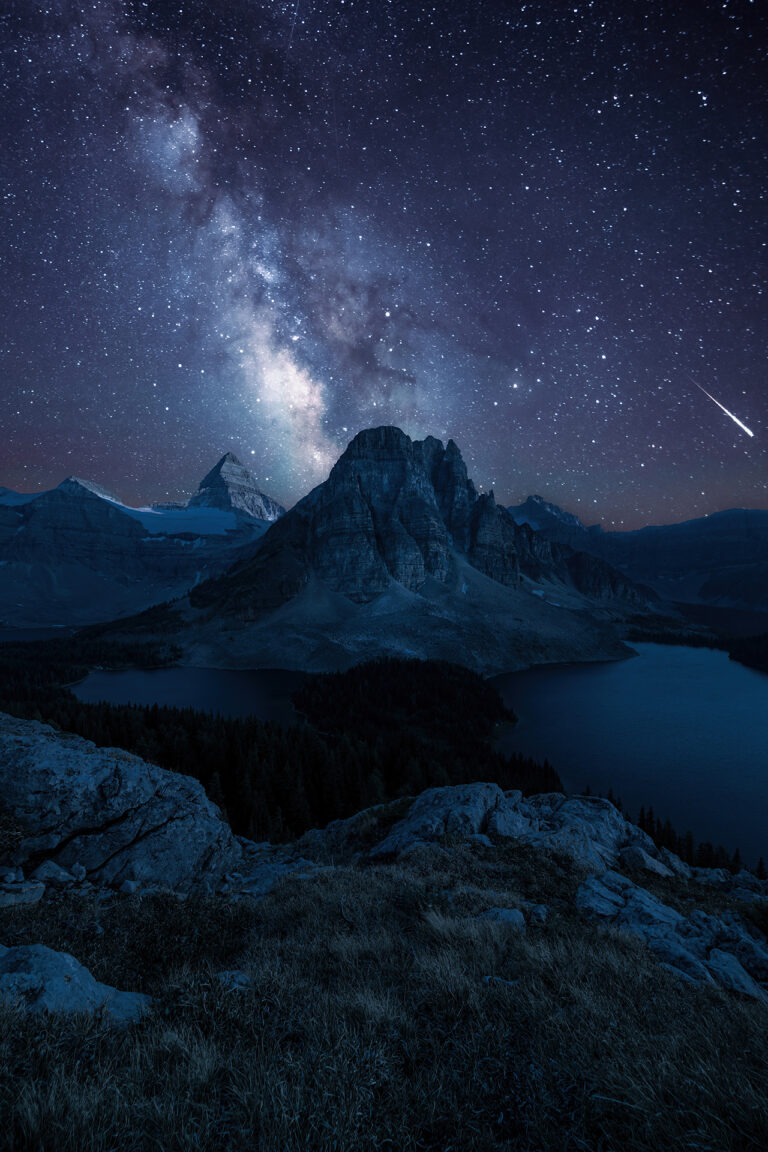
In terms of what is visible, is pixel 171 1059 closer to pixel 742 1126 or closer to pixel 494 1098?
pixel 494 1098

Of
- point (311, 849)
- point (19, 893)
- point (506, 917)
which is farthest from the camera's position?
point (311, 849)

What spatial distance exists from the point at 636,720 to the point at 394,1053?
9000 cm

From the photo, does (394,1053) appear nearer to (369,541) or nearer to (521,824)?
(521,824)

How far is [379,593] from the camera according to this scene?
502 feet

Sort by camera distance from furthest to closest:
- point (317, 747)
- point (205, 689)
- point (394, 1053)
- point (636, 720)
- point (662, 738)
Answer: point (205, 689), point (636, 720), point (662, 738), point (317, 747), point (394, 1053)

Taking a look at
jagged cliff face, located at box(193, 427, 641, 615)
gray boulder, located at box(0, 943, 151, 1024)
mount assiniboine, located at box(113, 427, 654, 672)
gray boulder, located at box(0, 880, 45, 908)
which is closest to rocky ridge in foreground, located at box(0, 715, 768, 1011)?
gray boulder, located at box(0, 880, 45, 908)

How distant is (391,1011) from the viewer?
479 cm

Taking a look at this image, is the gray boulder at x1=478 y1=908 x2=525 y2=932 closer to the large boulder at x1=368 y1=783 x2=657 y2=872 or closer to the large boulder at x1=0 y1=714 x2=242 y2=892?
the large boulder at x1=368 y1=783 x2=657 y2=872

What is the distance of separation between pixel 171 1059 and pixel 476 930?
528 centimetres

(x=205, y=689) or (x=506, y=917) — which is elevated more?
(x=506, y=917)

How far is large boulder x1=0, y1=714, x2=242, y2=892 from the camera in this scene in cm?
1320

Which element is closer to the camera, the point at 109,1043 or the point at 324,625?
the point at 109,1043

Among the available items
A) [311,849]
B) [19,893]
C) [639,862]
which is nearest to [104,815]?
[19,893]

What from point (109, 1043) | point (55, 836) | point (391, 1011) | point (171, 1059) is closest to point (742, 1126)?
point (391, 1011)
